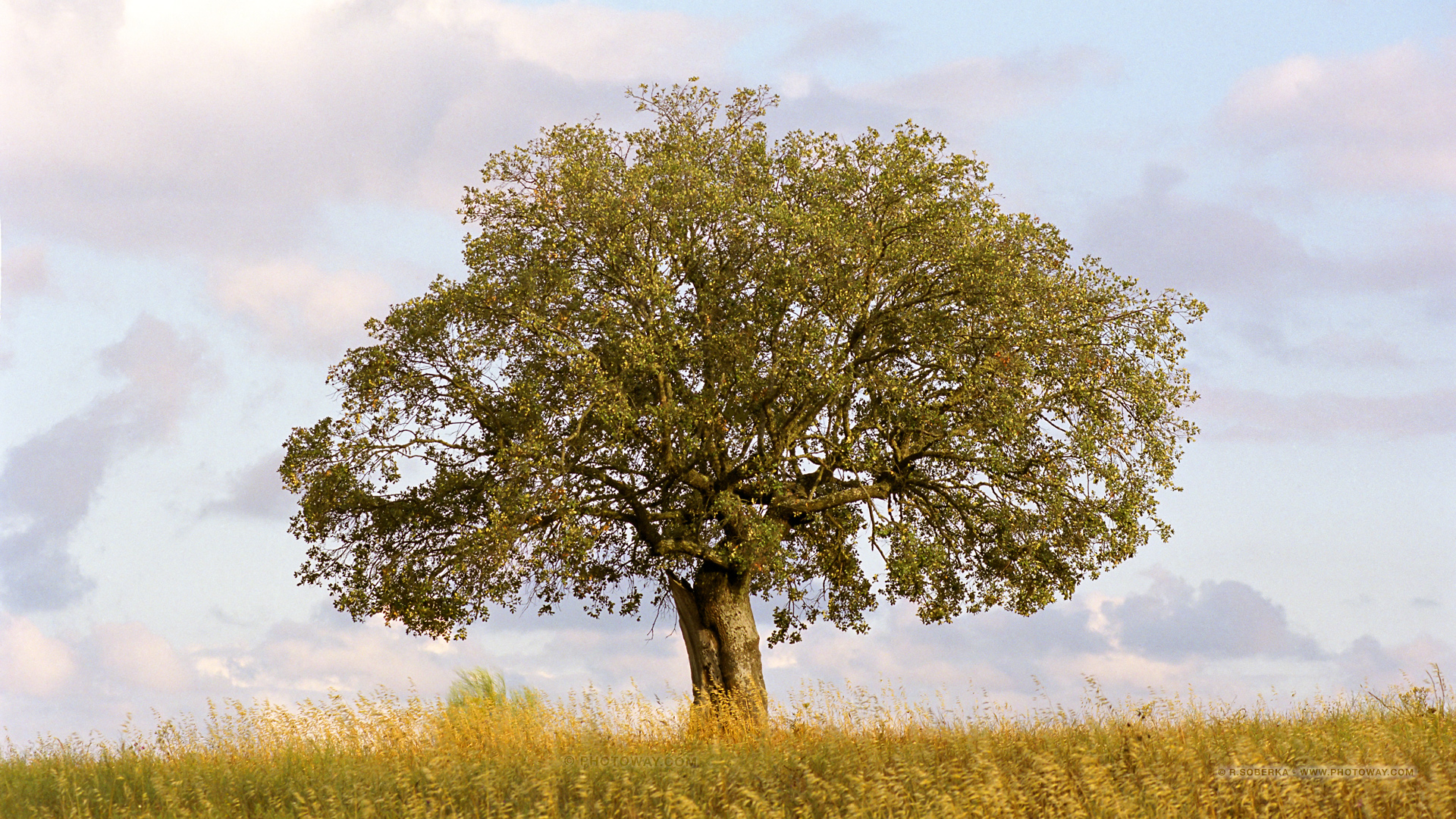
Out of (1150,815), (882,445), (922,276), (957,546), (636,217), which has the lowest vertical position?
(1150,815)

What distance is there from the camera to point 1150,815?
1254cm

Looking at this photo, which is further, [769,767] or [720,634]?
[720,634]

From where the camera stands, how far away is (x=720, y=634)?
23.2 m

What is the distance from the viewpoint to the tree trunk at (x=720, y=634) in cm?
2284

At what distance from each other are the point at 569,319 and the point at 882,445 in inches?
255

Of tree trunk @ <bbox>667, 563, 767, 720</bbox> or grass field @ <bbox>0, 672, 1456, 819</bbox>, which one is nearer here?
grass field @ <bbox>0, 672, 1456, 819</bbox>

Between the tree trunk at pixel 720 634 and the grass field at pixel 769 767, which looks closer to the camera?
the grass field at pixel 769 767

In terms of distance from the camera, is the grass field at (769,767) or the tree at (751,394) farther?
the tree at (751,394)

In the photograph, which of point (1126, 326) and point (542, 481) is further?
point (1126, 326)

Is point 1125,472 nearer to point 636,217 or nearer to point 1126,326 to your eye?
point 1126,326

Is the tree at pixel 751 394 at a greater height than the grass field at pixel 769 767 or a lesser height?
greater

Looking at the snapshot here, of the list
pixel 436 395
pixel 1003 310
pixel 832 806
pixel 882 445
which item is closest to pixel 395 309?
pixel 436 395

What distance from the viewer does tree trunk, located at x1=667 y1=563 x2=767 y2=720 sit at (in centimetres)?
2284

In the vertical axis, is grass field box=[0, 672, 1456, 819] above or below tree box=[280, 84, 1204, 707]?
below
